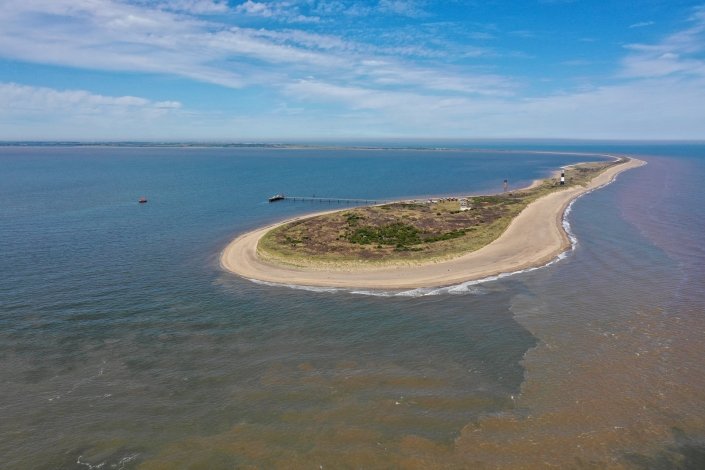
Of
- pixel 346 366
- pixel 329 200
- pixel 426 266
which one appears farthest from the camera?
pixel 329 200

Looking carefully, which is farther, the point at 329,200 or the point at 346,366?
the point at 329,200

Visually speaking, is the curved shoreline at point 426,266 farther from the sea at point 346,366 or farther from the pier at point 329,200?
the pier at point 329,200

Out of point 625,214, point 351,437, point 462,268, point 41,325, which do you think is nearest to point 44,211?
point 41,325

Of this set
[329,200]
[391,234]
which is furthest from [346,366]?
[329,200]

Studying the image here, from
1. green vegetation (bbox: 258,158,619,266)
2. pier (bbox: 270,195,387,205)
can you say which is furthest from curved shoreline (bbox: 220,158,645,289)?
pier (bbox: 270,195,387,205)

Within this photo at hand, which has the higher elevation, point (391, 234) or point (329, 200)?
point (329, 200)

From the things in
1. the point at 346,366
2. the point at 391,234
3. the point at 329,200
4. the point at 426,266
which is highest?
the point at 329,200

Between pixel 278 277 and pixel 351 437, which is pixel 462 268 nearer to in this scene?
pixel 278 277

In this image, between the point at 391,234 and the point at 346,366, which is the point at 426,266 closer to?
the point at 391,234
